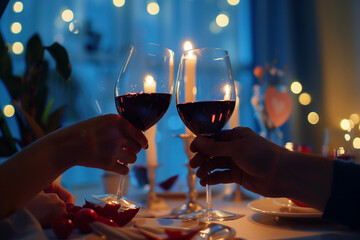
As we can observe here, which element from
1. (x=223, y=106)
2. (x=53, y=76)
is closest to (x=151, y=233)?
(x=223, y=106)

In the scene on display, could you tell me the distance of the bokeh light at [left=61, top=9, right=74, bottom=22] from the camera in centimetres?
249

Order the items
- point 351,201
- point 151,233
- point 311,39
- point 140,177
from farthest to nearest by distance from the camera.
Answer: point 311,39
point 140,177
point 351,201
point 151,233

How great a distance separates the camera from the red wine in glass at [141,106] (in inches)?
27.3

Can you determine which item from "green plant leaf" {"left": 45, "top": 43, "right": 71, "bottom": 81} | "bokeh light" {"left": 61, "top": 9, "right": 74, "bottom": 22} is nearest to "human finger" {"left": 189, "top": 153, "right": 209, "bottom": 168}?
"green plant leaf" {"left": 45, "top": 43, "right": 71, "bottom": 81}

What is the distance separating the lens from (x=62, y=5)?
250cm

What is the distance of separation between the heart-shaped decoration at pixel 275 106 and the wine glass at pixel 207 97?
0.91m

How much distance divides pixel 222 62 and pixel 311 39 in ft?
7.13

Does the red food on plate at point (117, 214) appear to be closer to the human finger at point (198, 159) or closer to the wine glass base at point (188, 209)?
the human finger at point (198, 159)

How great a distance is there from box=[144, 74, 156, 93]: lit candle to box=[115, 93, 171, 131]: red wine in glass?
0.4 inches

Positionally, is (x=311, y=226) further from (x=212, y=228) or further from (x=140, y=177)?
(x=140, y=177)

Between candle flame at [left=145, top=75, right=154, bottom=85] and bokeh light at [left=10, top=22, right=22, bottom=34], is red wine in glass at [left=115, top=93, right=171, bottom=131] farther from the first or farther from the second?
bokeh light at [left=10, top=22, right=22, bottom=34]

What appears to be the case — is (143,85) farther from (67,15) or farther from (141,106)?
(67,15)

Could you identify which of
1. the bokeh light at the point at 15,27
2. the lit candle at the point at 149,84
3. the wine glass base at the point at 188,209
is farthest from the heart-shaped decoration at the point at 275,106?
the bokeh light at the point at 15,27

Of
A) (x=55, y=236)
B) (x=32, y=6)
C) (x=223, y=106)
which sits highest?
(x=32, y=6)
